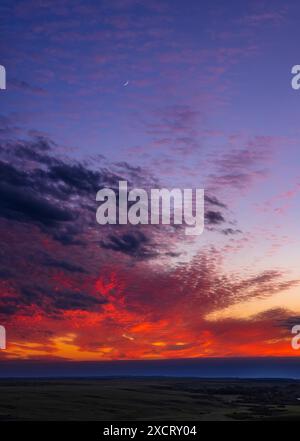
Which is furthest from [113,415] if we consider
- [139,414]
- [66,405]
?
[66,405]

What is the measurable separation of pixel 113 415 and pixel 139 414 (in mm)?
7782
